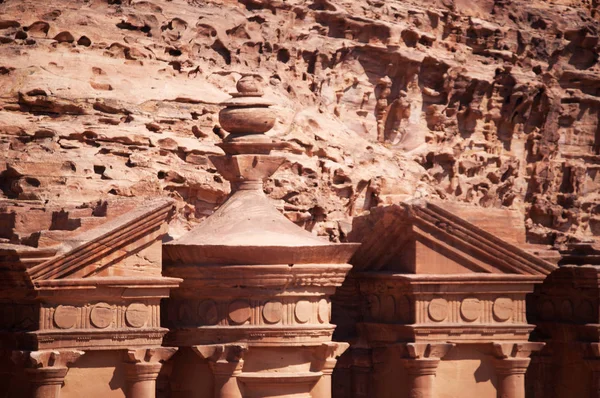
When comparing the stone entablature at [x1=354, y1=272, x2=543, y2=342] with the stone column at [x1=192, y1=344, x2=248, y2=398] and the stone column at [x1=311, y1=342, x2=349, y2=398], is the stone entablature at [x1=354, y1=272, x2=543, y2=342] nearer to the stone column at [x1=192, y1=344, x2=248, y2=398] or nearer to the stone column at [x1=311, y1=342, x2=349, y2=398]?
the stone column at [x1=311, y1=342, x2=349, y2=398]

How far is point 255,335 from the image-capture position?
23094mm

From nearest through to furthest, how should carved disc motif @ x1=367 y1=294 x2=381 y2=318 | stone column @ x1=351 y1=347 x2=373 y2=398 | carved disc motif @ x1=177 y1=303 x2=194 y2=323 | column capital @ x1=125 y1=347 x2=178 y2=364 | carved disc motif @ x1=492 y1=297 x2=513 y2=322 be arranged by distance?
column capital @ x1=125 y1=347 x2=178 y2=364 → carved disc motif @ x1=177 y1=303 x2=194 y2=323 → carved disc motif @ x1=492 y1=297 x2=513 y2=322 → carved disc motif @ x1=367 y1=294 x2=381 y2=318 → stone column @ x1=351 y1=347 x2=373 y2=398

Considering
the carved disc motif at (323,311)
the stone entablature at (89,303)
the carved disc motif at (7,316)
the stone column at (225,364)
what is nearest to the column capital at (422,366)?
the carved disc motif at (323,311)

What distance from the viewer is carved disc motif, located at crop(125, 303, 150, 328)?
73.9 ft

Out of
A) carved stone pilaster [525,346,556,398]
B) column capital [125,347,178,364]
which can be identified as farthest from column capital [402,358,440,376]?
column capital [125,347,178,364]

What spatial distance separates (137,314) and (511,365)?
5.01m

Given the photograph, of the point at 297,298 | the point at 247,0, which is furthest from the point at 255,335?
the point at 247,0

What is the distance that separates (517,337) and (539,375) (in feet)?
8.39

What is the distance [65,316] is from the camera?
72.7ft

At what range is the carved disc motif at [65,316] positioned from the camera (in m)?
22.1

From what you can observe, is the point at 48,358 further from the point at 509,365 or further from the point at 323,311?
the point at 509,365

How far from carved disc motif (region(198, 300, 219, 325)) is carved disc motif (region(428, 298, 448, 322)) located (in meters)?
2.81

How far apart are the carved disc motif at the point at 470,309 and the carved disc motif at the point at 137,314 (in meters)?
4.19

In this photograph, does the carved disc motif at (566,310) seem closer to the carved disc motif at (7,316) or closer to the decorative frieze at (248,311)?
the decorative frieze at (248,311)
